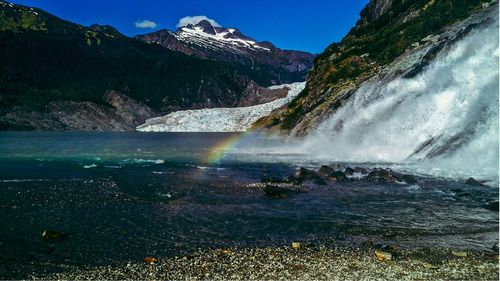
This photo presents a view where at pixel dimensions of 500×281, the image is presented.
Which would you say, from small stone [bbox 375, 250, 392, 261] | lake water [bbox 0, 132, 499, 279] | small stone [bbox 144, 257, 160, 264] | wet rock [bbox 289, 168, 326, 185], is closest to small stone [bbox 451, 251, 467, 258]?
lake water [bbox 0, 132, 499, 279]

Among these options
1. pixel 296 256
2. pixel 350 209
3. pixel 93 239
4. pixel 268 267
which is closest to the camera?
pixel 268 267

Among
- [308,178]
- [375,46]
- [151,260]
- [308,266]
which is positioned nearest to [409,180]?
[308,178]

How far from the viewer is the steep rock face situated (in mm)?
74625

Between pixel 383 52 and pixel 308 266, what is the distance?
305ft

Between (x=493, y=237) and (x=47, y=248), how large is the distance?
803 inches

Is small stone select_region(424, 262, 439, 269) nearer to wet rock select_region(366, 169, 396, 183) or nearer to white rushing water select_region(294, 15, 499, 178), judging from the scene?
wet rock select_region(366, 169, 396, 183)

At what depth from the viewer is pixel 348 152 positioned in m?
66.9

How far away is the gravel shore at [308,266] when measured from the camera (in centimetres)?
1470

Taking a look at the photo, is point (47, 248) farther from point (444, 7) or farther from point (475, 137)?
point (444, 7)

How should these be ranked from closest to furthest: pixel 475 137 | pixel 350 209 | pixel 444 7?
pixel 350 209 → pixel 475 137 → pixel 444 7

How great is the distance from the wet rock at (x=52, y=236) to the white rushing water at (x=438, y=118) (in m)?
34.5

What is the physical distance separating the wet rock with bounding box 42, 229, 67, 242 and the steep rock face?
61.3 m

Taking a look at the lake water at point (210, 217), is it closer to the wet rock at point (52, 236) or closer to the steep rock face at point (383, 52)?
the wet rock at point (52, 236)

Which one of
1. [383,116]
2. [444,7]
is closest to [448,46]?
[383,116]
